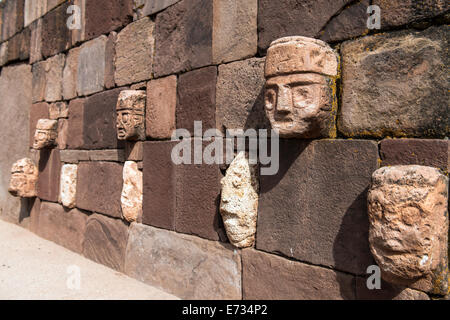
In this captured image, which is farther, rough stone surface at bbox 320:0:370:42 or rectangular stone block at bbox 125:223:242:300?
rectangular stone block at bbox 125:223:242:300

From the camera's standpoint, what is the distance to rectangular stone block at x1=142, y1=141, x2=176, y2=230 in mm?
3354

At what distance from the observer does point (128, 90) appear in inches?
145

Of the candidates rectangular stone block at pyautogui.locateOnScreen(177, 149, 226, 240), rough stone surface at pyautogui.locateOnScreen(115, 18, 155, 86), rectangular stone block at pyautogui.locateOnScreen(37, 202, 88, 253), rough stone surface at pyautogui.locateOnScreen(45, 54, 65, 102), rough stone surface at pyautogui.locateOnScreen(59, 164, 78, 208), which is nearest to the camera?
rectangular stone block at pyautogui.locateOnScreen(177, 149, 226, 240)

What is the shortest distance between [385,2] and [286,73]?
0.65 metres

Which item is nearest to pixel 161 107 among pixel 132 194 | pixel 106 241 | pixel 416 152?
pixel 132 194

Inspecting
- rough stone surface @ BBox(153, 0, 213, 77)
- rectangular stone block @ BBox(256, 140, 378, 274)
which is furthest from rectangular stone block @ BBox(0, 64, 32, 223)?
rectangular stone block @ BBox(256, 140, 378, 274)

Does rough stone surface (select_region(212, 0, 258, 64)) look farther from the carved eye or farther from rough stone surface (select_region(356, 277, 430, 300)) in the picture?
rough stone surface (select_region(356, 277, 430, 300))

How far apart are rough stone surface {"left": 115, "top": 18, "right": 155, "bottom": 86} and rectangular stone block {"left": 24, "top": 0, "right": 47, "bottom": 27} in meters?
2.33

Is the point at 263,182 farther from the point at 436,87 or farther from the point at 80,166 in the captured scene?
the point at 80,166

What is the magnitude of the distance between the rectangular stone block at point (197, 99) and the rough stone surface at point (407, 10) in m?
1.32

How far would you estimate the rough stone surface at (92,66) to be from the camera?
436 cm

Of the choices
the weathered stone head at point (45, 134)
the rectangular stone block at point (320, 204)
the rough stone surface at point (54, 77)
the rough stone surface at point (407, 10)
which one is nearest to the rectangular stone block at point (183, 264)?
the rectangular stone block at point (320, 204)

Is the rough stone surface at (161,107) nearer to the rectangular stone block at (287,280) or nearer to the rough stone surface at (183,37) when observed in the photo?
the rough stone surface at (183,37)

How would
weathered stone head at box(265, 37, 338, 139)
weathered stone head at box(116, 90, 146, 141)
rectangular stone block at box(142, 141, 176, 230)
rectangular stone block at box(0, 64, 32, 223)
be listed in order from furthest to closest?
rectangular stone block at box(0, 64, 32, 223), weathered stone head at box(116, 90, 146, 141), rectangular stone block at box(142, 141, 176, 230), weathered stone head at box(265, 37, 338, 139)
